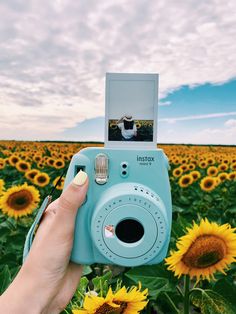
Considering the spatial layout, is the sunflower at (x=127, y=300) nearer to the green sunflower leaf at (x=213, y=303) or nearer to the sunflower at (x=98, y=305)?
the sunflower at (x=98, y=305)

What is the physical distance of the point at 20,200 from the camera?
2725 mm

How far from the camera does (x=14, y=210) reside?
271 centimetres

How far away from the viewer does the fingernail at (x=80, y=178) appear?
1.00m

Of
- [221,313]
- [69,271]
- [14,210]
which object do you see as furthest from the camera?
[14,210]

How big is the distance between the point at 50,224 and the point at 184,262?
403 millimetres

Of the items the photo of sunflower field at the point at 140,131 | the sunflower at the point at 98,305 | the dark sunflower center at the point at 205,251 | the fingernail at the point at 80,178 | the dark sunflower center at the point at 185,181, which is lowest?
the dark sunflower center at the point at 185,181

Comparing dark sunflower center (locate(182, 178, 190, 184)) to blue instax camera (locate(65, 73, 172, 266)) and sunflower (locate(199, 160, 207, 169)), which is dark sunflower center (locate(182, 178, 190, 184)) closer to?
sunflower (locate(199, 160, 207, 169))

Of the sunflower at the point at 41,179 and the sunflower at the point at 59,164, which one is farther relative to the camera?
the sunflower at the point at 59,164

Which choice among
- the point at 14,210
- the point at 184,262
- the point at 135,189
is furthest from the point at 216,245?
the point at 14,210

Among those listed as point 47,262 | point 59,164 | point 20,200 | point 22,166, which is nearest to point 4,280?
point 47,262

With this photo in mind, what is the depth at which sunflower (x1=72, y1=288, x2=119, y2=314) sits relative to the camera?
0.98 meters

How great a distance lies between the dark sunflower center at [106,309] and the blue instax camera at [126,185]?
0.32 ft

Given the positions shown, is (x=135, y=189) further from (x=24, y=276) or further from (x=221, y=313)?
(x=221, y=313)

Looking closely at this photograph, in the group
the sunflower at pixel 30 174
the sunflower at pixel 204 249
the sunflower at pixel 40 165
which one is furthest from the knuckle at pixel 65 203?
the sunflower at pixel 40 165
